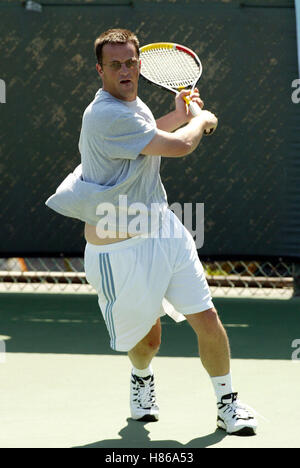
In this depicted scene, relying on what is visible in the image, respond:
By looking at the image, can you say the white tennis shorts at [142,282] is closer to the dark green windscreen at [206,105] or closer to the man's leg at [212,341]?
the man's leg at [212,341]

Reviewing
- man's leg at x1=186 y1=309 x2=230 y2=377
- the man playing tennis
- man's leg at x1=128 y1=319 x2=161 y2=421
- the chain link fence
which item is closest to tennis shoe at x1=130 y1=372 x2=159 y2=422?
man's leg at x1=128 y1=319 x2=161 y2=421

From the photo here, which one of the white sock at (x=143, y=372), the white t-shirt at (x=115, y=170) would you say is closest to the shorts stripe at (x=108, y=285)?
the white t-shirt at (x=115, y=170)

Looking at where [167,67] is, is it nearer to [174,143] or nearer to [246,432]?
[174,143]

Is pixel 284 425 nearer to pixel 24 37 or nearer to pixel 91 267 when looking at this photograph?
pixel 91 267

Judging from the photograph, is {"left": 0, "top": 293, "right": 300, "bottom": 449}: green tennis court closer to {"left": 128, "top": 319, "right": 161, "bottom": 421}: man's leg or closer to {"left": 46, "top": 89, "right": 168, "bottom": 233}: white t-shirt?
{"left": 128, "top": 319, "right": 161, "bottom": 421}: man's leg

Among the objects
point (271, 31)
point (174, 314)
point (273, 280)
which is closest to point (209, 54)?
point (271, 31)

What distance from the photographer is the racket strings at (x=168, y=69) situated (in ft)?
13.0

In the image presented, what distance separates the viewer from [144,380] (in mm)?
3740

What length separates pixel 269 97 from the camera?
5.94 metres

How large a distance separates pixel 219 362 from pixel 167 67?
130cm

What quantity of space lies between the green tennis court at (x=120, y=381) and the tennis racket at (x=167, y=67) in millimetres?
1334

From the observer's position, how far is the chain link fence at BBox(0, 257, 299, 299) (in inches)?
252
